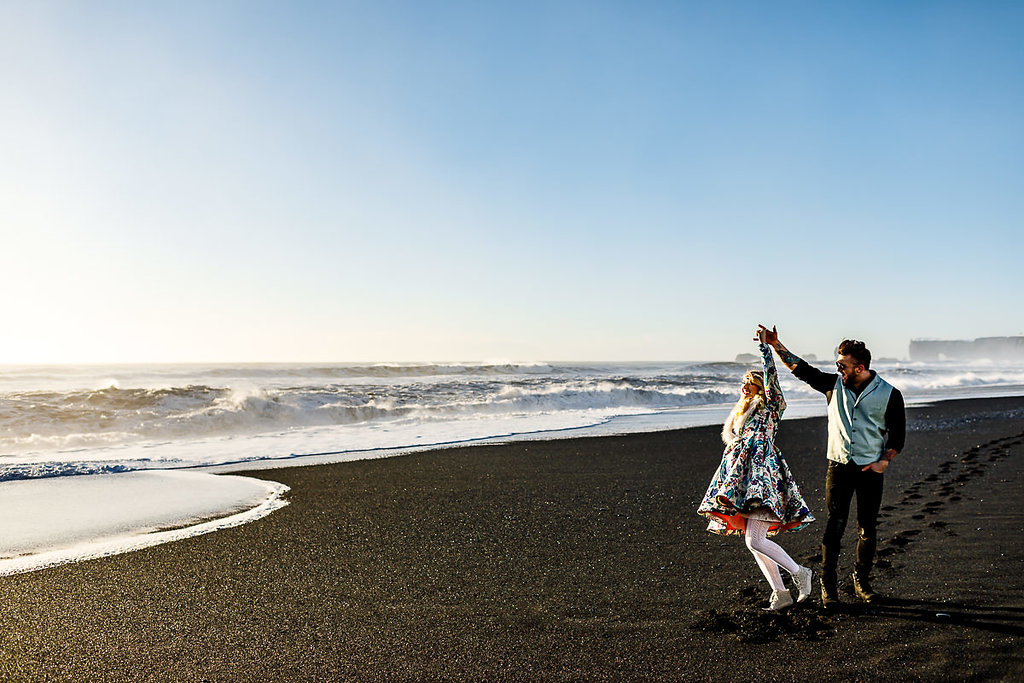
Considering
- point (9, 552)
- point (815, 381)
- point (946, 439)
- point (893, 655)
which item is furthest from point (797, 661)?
point (946, 439)

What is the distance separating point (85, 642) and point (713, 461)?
9.51 metres

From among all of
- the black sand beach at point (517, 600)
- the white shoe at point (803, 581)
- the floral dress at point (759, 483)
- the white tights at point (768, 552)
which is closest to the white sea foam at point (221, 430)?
the black sand beach at point (517, 600)

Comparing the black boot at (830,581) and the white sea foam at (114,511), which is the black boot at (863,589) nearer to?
the black boot at (830,581)

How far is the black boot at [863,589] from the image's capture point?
4.65 m

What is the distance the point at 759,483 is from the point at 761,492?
7 centimetres

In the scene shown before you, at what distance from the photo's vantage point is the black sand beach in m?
3.88

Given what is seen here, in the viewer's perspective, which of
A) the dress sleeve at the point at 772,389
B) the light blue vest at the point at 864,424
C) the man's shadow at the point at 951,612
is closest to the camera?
the man's shadow at the point at 951,612

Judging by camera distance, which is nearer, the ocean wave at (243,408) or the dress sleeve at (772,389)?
the dress sleeve at (772,389)

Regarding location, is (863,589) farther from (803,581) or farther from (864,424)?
(864,424)

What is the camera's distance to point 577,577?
554 centimetres

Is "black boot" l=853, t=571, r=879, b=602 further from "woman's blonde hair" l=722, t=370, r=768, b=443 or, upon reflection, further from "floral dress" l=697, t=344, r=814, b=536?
"woman's blonde hair" l=722, t=370, r=768, b=443

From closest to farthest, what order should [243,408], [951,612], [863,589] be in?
[951,612]
[863,589]
[243,408]

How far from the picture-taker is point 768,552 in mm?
4613

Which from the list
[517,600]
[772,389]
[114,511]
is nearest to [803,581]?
[772,389]
